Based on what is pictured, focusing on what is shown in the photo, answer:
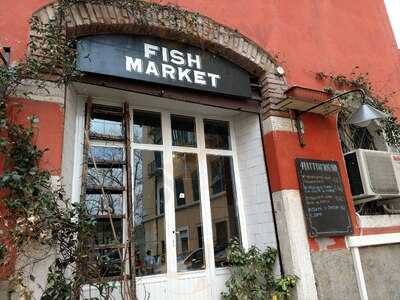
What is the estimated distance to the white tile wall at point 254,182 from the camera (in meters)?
4.84

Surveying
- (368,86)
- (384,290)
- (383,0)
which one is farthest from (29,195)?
(383,0)

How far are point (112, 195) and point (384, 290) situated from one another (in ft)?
12.3

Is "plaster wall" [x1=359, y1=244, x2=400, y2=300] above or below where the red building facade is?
below

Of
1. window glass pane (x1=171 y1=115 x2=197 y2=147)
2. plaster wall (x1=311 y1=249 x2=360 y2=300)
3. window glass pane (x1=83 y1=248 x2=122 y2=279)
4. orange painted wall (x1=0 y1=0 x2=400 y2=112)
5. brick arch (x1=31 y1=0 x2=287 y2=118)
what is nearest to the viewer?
window glass pane (x1=83 y1=248 x2=122 y2=279)

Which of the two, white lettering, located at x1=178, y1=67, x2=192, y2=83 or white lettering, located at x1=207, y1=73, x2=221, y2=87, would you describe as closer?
white lettering, located at x1=178, y1=67, x2=192, y2=83

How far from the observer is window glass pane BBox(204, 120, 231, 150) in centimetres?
524

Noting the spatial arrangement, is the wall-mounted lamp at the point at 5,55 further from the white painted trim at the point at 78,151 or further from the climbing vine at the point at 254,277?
the climbing vine at the point at 254,277

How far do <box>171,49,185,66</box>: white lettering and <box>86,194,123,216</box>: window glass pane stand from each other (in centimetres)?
172

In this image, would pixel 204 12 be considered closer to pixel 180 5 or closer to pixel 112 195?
pixel 180 5

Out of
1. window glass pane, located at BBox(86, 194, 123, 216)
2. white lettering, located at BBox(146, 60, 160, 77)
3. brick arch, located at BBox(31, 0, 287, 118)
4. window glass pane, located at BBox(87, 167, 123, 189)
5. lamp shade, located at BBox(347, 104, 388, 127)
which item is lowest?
window glass pane, located at BBox(86, 194, 123, 216)

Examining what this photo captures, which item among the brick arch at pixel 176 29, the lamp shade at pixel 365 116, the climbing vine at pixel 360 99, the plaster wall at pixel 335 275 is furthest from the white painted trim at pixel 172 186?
the climbing vine at pixel 360 99

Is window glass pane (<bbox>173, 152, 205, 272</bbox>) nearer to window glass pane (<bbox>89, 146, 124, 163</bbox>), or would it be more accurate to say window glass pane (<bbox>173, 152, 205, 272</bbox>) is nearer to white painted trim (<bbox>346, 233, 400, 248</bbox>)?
window glass pane (<bbox>89, 146, 124, 163</bbox>)

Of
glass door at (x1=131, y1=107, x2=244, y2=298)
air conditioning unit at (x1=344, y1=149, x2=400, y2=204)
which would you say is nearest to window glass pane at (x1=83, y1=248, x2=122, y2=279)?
glass door at (x1=131, y1=107, x2=244, y2=298)

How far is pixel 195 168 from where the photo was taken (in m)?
4.97
